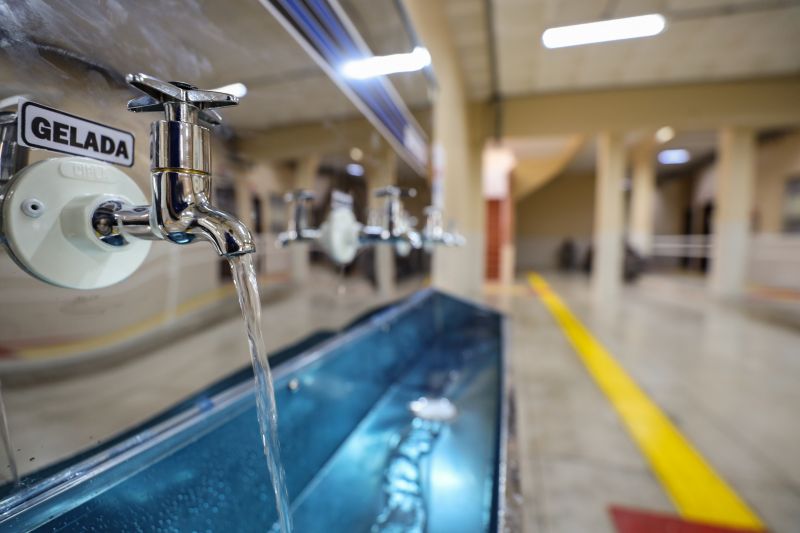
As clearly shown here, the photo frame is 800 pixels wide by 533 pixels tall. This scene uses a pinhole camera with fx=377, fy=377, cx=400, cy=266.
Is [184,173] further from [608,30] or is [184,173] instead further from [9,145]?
[608,30]

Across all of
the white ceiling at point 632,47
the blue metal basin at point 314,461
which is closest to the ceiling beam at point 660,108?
the white ceiling at point 632,47

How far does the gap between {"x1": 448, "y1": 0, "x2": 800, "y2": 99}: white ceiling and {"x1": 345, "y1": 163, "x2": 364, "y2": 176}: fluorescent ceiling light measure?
2951 mm

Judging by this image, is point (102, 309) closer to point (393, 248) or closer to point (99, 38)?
point (99, 38)

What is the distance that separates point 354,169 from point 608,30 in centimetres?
343

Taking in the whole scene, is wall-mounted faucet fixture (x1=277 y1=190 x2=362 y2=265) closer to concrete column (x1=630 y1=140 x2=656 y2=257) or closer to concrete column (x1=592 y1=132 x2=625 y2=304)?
concrete column (x1=592 y1=132 x2=625 y2=304)

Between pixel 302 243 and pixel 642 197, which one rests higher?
pixel 642 197

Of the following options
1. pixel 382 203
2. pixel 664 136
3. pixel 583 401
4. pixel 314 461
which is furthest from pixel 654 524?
pixel 664 136

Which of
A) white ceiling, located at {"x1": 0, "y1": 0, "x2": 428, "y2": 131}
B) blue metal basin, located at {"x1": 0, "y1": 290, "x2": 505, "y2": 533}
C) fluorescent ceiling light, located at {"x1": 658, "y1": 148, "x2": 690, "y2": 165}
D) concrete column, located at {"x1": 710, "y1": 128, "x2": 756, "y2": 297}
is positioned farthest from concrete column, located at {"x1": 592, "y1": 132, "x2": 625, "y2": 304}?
white ceiling, located at {"x1": 0, "y1": 0, "x2": 428, "y2": 131}

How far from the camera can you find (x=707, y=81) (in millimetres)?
5188

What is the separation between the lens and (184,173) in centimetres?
33

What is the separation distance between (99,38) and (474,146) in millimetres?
6082

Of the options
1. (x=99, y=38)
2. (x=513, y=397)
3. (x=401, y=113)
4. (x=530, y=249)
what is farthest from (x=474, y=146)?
(x=530, y=249)

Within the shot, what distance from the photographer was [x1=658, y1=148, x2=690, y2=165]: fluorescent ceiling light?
9602 millimetres

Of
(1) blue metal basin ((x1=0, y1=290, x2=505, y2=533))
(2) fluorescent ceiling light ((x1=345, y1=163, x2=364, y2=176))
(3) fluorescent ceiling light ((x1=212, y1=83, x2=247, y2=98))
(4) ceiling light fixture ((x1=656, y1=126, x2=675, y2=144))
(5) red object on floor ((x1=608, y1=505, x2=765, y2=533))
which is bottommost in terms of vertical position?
(5) red object on floor ((x1=608, y1=505, x2=765, y2=533))
